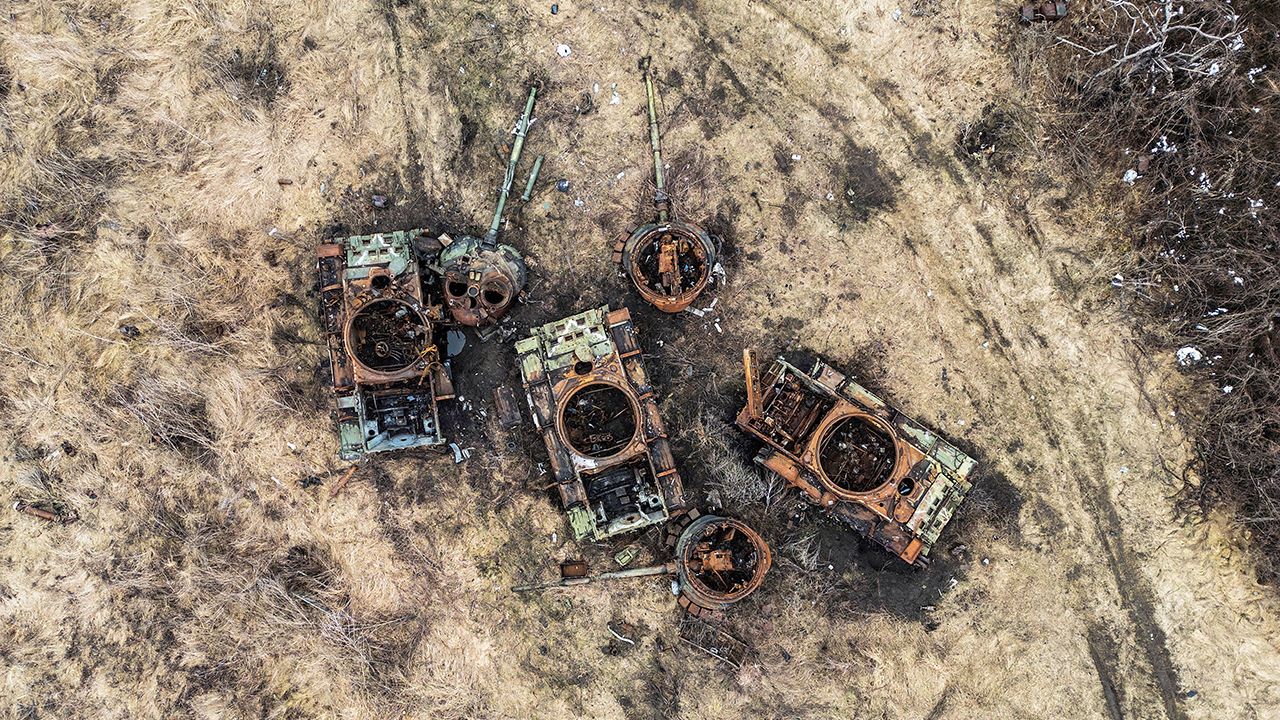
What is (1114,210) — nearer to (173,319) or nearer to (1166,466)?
(1166,466)

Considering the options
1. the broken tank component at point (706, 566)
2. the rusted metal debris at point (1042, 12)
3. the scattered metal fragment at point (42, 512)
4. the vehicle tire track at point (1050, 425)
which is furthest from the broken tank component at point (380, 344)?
the rusted metal debris at point (1042, 12)

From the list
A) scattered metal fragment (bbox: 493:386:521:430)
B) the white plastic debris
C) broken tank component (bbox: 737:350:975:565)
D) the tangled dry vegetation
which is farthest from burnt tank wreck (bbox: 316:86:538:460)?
the white plastic debris

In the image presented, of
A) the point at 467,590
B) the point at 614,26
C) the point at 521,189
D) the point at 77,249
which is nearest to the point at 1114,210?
the point at 614,26

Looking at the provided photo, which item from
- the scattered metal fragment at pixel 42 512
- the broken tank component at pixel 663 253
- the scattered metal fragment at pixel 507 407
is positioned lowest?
the scattered metal fragment at pixel 42 512

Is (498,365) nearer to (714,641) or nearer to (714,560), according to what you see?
(714,560)

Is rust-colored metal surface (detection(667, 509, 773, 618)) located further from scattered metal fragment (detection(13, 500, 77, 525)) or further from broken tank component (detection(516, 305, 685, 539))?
scattered metal fragment (detection(13, 500, 77, 525))

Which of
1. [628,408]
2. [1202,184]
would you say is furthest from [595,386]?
[1202,184]

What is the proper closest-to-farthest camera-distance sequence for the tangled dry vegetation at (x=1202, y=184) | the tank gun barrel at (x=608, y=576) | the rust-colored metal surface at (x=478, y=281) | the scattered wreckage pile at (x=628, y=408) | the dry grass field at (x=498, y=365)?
the tangled dry vegetation at (x=1202, y=184), the scattered wreckage pile at (x=628, y=408), the rust-colored metal surface at (x=478, y=281), the tank gun barrel at (x=608, y=576), the dry grass field at (x=498, y=365)

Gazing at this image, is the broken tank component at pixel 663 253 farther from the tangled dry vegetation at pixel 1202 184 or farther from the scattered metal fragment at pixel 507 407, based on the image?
the tangled dry vegetation at pixel 1202 184
